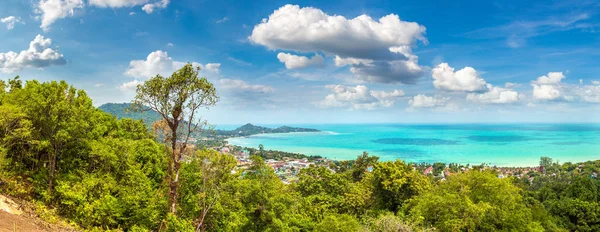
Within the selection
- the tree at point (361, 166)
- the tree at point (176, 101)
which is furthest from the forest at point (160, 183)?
the tree at point (361, 166)

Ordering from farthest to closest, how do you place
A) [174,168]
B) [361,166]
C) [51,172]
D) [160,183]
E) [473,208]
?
[361,166], [160,183], [473,208], [51,172], [174,168]

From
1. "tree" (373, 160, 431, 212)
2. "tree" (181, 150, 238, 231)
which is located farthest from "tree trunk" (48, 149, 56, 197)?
"tree" (373, 160, 431, 212)

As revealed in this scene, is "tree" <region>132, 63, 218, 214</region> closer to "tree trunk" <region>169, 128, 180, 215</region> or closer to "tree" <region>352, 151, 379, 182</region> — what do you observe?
"tree trunk" <region>169, 128, 180, 215</region>

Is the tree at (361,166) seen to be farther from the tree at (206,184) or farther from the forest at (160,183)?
the tree at (206,184)

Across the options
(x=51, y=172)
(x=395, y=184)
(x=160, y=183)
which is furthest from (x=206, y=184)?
(x=395, y=184)

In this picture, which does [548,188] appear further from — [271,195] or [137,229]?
[137,229]

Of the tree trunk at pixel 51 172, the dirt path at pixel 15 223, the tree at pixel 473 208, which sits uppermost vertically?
the tree trunk at pixel 51 172

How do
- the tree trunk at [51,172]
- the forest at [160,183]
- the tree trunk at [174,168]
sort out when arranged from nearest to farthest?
the tree trunk at [174,168] < the forest at [160,183] < the tree trunk at [51,172]

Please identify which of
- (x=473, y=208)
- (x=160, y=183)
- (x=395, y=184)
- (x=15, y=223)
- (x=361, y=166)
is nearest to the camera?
(x=15, y=223)

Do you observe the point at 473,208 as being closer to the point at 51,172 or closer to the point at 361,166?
the point at 361,166

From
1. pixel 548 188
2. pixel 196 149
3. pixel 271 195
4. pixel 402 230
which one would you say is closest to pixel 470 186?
pixel 402 230

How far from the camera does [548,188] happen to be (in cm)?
3725

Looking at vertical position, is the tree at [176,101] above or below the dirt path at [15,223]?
above

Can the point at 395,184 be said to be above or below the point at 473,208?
above
